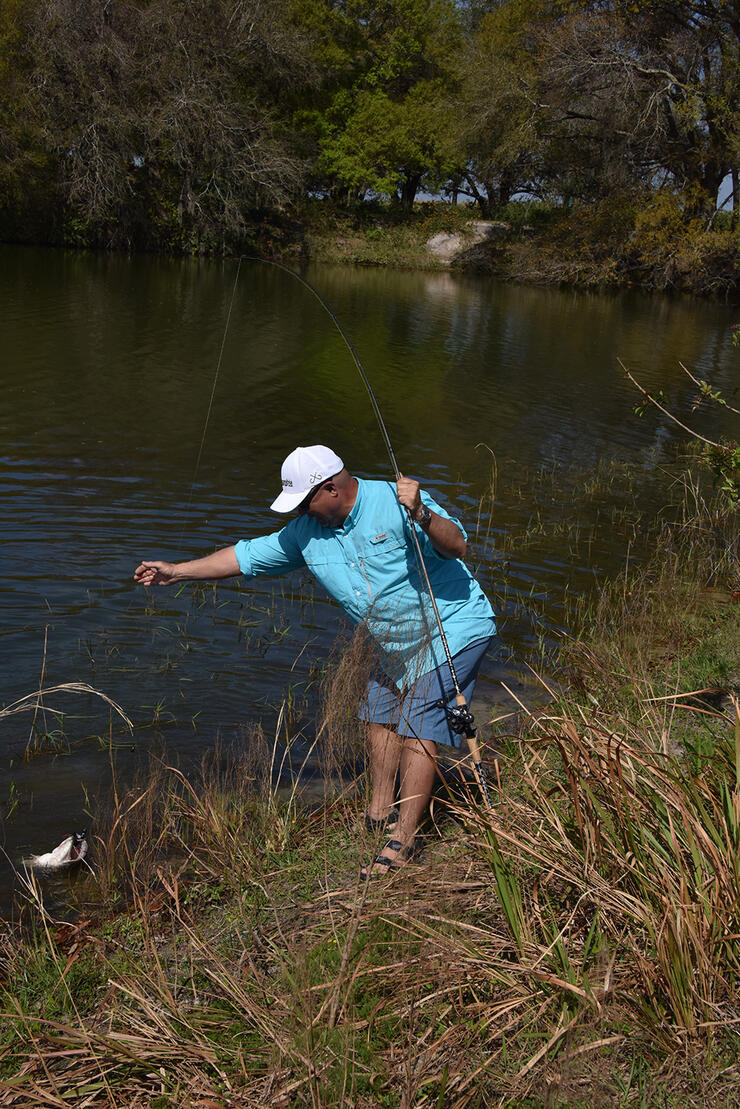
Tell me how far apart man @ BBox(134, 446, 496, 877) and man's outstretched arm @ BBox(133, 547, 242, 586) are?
320 millimetres

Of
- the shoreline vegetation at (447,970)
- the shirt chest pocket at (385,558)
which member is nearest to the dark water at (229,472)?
the shoreline vegetation at (447,970)

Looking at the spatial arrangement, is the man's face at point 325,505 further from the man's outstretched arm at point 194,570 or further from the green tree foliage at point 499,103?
the green tree foliage at point 499,103

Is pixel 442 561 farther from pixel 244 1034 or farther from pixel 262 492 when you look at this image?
pixel 262 492

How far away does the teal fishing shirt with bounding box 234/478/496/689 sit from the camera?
3947mm

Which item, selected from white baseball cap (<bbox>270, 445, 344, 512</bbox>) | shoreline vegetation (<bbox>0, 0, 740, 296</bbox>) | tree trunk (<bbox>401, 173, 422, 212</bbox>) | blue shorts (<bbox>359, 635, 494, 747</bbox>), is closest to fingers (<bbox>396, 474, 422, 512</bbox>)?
white baseball cap (<bbox>270, 445, 344, 512</bbox>)

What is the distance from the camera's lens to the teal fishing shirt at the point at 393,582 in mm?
3947

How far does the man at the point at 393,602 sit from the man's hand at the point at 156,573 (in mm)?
565

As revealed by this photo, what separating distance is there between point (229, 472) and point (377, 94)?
4631 cm

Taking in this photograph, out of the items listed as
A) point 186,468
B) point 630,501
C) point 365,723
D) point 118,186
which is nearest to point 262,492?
point 186,468

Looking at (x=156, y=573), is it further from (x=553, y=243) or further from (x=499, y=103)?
(x=553, y=243)

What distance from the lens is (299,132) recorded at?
46781 millimetres

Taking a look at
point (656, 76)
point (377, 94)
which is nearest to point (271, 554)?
point (656, 76)

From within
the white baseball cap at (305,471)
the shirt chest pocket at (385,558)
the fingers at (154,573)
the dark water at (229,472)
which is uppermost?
the white baseball cap at (305,471)

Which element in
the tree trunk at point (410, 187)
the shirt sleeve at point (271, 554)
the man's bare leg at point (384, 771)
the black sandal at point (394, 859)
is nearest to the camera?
the black sandal at point (394, 859)
